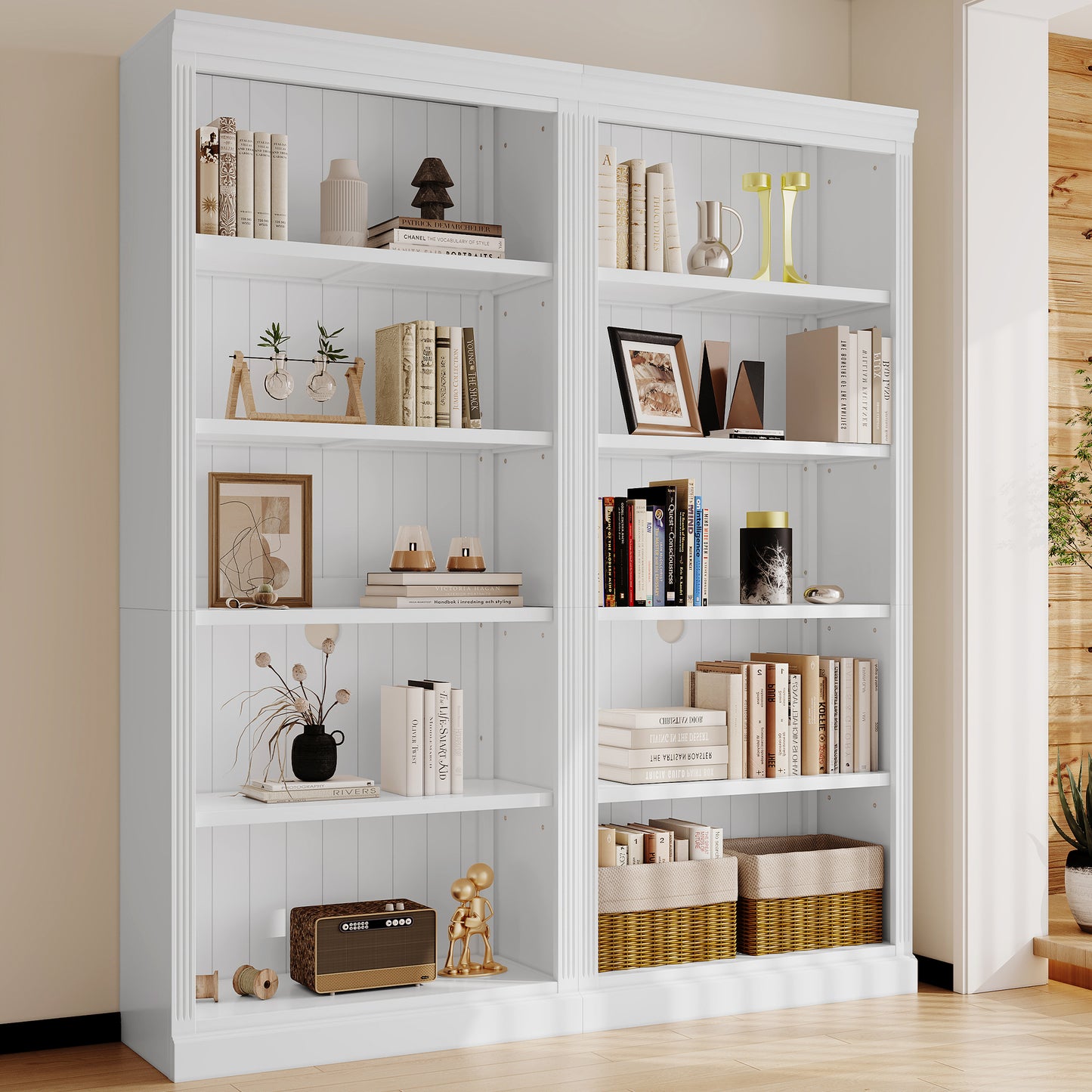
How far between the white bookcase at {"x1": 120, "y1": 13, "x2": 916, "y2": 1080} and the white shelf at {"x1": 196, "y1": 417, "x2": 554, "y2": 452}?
1 cm

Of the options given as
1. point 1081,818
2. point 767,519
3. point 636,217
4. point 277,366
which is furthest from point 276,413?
point 1081,818

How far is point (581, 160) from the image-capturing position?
3.38 meters

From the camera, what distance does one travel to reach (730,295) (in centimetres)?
365

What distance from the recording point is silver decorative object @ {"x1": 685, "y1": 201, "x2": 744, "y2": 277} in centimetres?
362

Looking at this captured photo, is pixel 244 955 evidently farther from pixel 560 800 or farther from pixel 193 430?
pixel 193 430

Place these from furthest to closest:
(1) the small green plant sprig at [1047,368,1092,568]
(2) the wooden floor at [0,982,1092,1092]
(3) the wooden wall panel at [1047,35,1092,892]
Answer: (3) the wooden wall panel at [1047,35,1092,892]
(1) the small green plant sprig at [1047,368,1092,568]
(2) the wooden floor at [0,982,1092,1092]

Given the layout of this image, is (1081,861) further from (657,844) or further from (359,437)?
(359,437)

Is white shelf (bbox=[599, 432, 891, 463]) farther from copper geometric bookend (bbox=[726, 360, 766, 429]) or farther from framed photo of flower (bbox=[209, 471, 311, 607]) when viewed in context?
framed photo of flower (bbox=[209, 471, 311, 607])

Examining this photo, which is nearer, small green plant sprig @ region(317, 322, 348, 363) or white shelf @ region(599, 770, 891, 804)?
small green plant sprig @ region(317, 322, 348, 363)

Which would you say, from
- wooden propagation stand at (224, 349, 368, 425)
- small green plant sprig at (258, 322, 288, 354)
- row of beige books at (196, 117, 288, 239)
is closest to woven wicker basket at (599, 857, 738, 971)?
wooden propagation stand at (224, 349, 368, 425)

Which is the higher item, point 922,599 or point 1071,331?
point 1071,331

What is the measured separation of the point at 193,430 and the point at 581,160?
1087 millimetres

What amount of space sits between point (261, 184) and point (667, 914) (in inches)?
74.0

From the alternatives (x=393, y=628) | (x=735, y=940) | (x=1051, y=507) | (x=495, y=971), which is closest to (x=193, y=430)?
(x=393, y=628)
